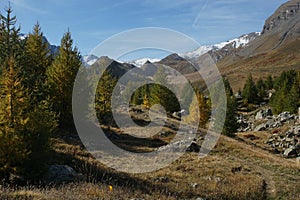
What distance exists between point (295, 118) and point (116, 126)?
33.3 metres

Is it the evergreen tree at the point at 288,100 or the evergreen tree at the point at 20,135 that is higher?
the evergreen tree at the point at 288,100

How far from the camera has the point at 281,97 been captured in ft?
212

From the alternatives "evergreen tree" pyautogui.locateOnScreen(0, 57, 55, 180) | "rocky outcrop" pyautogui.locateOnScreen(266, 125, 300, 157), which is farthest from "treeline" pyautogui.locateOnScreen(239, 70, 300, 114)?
"evergreen tree" pyautogui.locateOnScreen(0, 57, 55, 180)

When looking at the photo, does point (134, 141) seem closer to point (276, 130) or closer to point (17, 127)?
point (17, 127)

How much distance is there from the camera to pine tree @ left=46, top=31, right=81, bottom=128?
2680cm

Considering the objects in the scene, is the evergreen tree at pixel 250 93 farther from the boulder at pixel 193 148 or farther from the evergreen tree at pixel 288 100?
the boulder at pixel 193 148

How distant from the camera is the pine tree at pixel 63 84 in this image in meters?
26.8

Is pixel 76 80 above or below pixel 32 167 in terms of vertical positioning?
above

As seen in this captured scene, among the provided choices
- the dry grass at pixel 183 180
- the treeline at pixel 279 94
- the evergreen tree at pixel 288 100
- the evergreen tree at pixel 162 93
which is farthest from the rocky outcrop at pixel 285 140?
the treeline at pixel 279 94

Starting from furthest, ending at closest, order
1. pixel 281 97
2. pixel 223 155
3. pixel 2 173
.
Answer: pixel 281 97 < pixel 223 155 < pixel 2 173

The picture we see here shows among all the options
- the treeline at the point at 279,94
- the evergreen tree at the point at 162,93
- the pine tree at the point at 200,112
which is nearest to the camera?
the pine tree at the point at 200,112

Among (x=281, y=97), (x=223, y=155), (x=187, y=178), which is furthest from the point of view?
(x=281, y=97)

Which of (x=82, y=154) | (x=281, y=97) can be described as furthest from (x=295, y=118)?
(x=82, y=154)

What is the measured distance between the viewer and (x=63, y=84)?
27047mm
